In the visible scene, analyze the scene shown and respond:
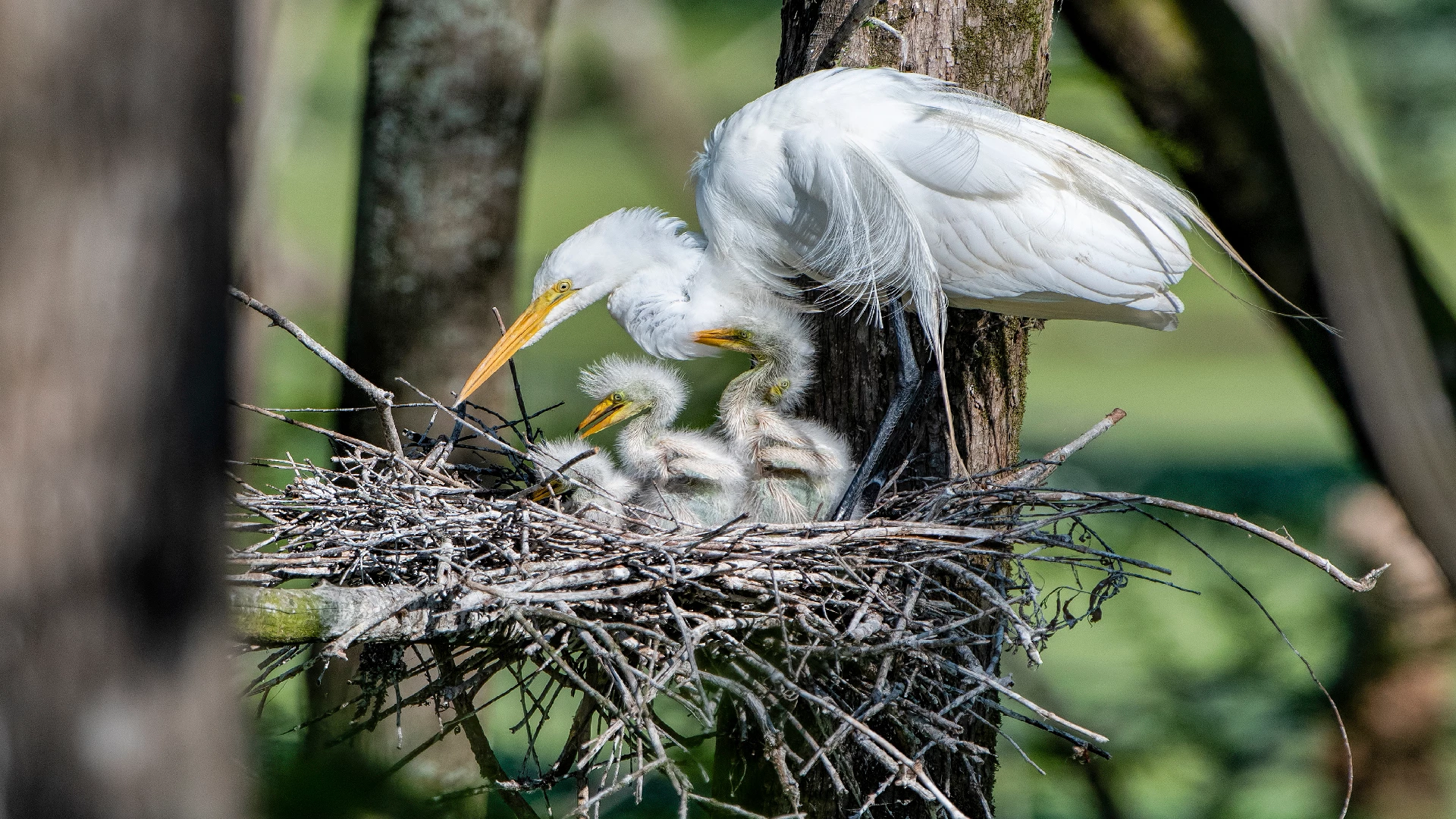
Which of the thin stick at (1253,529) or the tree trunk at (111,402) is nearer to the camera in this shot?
the tree trunk at (111,402)

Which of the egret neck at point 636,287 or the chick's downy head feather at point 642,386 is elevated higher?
the egret neck at point 636,287

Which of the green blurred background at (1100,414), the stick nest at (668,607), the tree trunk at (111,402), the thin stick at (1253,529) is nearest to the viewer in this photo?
the tree trunk at (111,402)

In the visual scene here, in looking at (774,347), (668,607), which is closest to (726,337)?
(774,347)

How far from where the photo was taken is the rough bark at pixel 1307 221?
44.5 inches

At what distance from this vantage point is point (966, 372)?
5.41 feet

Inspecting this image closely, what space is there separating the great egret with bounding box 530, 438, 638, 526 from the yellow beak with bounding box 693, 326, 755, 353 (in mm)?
221

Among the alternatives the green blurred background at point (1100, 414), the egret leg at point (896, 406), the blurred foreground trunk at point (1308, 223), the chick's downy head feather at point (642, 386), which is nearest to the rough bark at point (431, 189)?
the green blurred background at point (1100, 414)

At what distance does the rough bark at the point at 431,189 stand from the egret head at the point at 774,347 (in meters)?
0.64

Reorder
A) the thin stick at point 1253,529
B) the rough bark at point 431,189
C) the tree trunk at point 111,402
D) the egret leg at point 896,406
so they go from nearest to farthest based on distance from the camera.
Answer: the tree trunk at point 111,402 < the thin stick at point 1253,529 < the egret leg at point 896,406 < the rough bark at point 431,189

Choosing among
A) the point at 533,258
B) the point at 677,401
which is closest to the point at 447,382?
the point at 677,401

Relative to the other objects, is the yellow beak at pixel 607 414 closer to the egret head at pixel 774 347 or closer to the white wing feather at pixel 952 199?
the egret head at pixel 774 347

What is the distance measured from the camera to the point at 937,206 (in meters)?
1.44

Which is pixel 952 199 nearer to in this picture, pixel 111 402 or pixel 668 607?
pixel 668 607

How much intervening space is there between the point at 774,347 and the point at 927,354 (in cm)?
24
